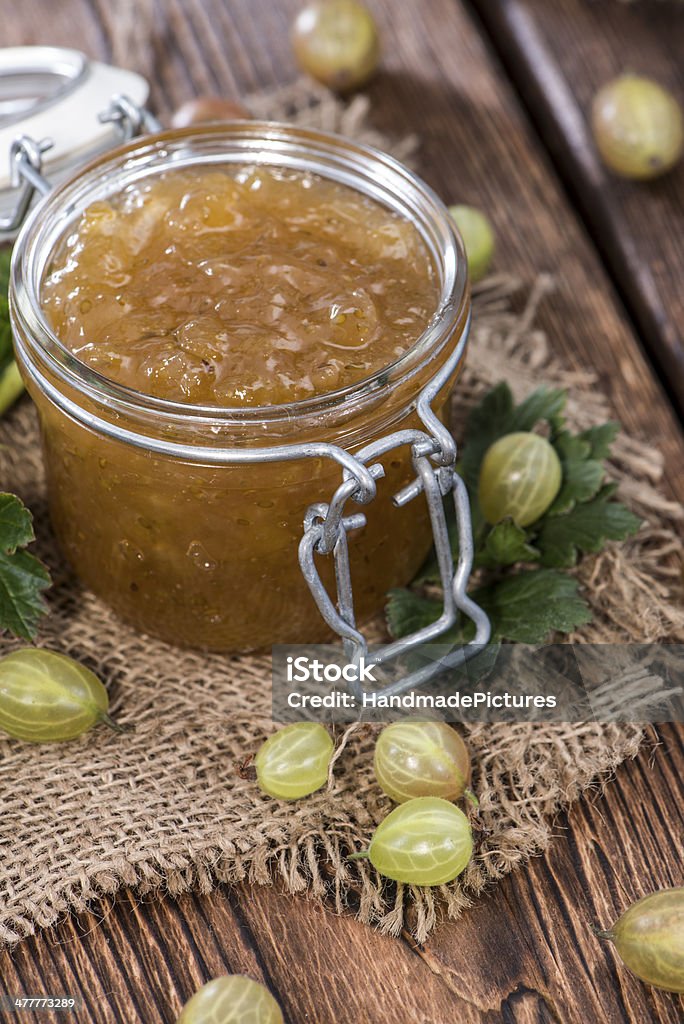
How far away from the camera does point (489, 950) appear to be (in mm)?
906

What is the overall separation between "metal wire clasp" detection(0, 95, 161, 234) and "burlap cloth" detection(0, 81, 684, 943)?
280 mm

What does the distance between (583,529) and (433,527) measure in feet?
0.72

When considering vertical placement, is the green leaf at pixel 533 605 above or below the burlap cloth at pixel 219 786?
above

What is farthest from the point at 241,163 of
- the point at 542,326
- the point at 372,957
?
the point at 372,957

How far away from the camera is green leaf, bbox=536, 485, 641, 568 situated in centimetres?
108

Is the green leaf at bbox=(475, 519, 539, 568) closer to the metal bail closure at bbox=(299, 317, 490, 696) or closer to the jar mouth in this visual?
the metal bail closure at bbox=(299, 317, 490, 696)

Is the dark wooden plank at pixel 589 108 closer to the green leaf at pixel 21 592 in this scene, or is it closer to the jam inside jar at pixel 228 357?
the jam inside jar at pixel 228 357

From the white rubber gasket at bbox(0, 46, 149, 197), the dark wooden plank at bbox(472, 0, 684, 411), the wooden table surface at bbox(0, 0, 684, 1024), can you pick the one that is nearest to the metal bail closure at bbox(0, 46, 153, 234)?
the white rubber gasket at bbox(0, 46, 149, 197)

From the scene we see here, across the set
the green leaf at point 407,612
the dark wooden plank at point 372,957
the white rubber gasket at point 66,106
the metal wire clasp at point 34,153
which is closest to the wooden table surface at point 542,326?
the dark wooden plank at point 372,957

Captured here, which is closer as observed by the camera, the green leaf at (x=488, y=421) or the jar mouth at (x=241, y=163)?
the jar mouth at (x=241, y=163)

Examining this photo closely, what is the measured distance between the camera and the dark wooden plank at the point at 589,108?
1.39 metres

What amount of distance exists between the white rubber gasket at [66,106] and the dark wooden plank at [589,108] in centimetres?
55

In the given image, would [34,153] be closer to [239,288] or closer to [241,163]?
[241,163]

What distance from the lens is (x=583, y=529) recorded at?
1095 millimetres
